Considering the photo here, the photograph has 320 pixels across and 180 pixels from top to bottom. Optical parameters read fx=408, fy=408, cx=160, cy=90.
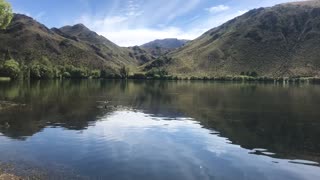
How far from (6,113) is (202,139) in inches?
1472

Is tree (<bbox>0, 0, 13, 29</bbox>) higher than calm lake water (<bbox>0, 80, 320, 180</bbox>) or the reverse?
higher

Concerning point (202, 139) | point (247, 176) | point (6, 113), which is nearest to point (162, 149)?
point (202, 139)

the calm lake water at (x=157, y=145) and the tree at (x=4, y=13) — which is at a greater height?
the tree at (x=4, y=13)

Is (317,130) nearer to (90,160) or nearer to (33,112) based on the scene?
(90,160)

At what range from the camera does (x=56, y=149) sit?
44719 mm

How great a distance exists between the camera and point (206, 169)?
37344 mm

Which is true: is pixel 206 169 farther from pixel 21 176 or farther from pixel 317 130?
pixel 317 130

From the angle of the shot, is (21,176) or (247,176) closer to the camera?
(21,176)

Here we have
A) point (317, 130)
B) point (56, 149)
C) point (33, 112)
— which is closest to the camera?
point (56, 149)

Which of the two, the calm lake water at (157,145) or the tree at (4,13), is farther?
the tree at (4,13)

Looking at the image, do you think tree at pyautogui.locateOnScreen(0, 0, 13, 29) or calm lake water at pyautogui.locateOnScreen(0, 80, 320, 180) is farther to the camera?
tree at pyautogui.locateOnScreen(0, 0, 13, 29)

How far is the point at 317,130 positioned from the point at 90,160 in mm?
38906

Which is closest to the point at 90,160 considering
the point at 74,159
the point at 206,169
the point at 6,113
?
the point at 74,159

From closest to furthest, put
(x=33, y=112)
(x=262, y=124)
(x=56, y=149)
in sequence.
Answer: (x=56, y=149) → (x=262, y=124) → (x=33, y=112)
